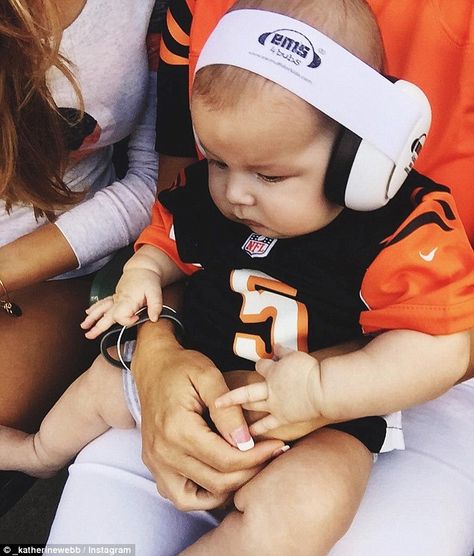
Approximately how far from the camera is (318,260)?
91 centimetres

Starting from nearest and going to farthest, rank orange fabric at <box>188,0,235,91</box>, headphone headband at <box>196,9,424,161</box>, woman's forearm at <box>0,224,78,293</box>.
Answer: headphone headband at <box>196,9,424,161</box>, orange fabric at <box>188,0,235,91</box>, woman's forearm at <box>0,224,78,293</box>

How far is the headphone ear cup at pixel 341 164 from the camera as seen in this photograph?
2.54ft

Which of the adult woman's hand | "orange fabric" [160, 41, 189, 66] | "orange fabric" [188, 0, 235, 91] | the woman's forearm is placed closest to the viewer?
the adult woman's hand

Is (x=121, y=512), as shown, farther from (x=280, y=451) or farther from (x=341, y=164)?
(x=341, y=164)

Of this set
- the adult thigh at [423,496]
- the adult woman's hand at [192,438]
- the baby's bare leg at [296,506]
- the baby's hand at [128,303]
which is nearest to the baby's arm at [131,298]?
the baby's hand at [128,303]

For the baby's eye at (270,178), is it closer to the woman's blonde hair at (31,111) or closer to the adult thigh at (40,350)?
the woman's blonde hair at (31,111)

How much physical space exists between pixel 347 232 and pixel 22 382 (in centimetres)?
66

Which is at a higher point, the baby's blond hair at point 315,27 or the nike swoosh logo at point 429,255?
the baby's blond hair at point 315,27

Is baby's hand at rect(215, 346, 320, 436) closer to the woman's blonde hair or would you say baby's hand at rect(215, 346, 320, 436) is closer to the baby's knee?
the baby's knee

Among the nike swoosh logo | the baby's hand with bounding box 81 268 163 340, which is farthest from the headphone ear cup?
the baby's hand with bounding box 81 268 163 340

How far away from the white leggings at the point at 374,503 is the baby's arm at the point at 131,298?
0.19m

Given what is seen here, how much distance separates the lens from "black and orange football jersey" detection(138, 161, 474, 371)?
2.66 ft

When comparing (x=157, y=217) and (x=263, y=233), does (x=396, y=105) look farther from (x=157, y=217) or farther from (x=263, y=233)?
(x=157, y=217)

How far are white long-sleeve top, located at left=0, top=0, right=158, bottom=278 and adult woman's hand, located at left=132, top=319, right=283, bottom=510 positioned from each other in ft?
1.39
